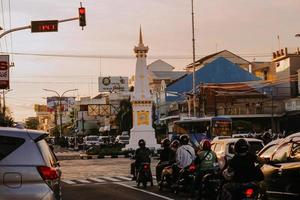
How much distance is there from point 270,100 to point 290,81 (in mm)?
3628

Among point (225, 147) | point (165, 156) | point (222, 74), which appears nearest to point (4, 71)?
point (165, 156)

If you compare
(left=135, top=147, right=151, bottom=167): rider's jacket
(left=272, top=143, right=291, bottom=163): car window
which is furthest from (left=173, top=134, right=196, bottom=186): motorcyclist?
(left=272, top=143, right=291, bottom=163): car window

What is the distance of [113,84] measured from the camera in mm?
130125

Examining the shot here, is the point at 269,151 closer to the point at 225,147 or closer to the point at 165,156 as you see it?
the point at 225,147

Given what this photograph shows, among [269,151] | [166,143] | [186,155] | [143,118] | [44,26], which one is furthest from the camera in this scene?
[143,118]

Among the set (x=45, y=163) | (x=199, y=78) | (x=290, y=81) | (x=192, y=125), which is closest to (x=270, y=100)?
(x=290, y=81)

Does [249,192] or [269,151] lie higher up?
[269,151]

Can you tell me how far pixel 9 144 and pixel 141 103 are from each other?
156 feet

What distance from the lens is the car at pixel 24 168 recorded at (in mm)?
7859

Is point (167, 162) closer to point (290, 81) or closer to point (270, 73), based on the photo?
point (290, 81)

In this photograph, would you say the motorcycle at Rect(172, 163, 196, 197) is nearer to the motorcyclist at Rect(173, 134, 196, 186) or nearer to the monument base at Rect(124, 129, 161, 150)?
the motorcyclist at Rect(173, 134, 196, 186)

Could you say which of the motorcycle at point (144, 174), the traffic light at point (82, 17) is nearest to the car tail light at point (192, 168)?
the motorcycle at point (144, 174)

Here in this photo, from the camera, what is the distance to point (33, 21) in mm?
25484

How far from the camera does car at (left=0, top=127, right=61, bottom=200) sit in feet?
25.8
